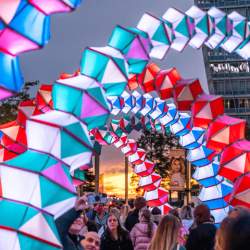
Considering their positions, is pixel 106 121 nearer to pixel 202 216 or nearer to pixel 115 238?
pixel 202 216

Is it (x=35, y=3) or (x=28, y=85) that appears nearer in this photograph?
(x=35, y=3)

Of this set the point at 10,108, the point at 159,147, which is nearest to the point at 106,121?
the point at 10,108

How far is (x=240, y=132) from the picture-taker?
8.12 meters

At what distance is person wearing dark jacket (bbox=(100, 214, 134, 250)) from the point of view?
22.0ft

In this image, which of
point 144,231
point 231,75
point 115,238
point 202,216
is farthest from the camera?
point 231,75

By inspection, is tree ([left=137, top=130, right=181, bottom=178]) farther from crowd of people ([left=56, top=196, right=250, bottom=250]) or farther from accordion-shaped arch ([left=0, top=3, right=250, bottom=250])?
crowd of people ([left=56, top=196, right=250, bottom=250])

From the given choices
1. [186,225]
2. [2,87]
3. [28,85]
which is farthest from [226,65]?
[2,87]

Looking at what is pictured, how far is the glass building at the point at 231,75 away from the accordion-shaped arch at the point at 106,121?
79473 millimetres

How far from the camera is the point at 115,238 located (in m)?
6.72

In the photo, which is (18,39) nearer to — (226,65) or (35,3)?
(35,3)

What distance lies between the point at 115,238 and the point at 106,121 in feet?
5.41

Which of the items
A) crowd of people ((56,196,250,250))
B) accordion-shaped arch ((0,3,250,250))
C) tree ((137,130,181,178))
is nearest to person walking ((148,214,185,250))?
crowd of people ((56,196,250,250))

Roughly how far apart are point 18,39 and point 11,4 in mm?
255

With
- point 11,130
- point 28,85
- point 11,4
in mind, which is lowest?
point 11,130
